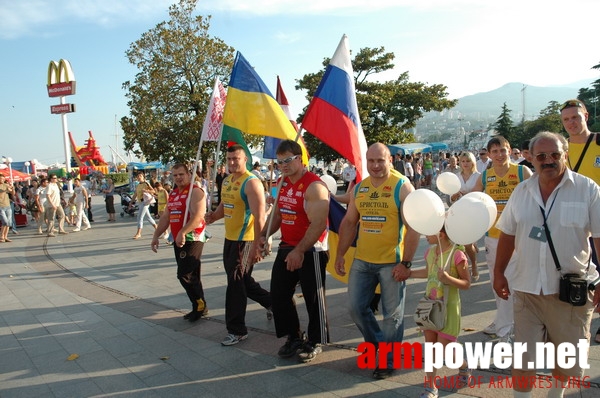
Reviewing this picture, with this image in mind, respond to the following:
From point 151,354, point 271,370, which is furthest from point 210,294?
point 271,370

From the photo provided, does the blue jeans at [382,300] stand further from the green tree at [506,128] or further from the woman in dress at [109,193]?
the green tree at [506,128]

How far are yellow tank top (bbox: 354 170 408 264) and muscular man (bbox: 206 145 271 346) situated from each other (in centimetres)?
125

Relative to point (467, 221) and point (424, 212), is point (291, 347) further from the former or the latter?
point (467, 221)

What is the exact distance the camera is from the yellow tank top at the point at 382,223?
3.69m

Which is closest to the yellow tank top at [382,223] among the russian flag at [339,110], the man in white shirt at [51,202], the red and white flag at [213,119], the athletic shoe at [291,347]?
the russian flag at [339,110]

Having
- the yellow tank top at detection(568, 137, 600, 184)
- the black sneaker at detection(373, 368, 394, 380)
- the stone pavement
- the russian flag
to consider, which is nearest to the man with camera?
the stone pavement

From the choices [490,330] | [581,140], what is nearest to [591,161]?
[581,140]

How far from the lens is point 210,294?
680 cm

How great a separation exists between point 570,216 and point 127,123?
60.4 ft

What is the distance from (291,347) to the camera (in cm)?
429

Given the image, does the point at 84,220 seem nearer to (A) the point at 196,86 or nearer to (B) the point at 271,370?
(A) the point at 196,86

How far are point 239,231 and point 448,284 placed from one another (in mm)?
2383

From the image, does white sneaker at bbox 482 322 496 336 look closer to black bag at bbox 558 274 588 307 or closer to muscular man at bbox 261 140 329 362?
muscular man at bbox 261 140 329 362

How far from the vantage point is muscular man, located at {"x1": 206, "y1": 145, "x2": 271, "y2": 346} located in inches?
185
